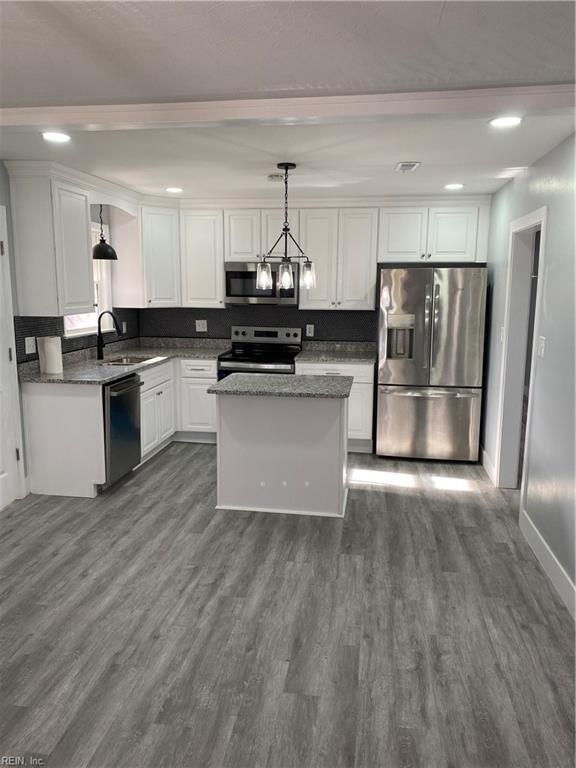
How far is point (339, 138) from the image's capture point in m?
3.16

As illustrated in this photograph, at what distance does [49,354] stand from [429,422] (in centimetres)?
331

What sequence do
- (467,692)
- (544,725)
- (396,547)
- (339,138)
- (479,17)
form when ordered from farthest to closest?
(396,547) < (339,138) < (467,692) < (544,725) < (479,17)

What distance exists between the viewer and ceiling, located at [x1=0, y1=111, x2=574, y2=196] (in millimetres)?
2953

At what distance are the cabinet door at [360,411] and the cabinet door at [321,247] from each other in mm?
910

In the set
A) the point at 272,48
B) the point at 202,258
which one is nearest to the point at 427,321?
the point at 202,258

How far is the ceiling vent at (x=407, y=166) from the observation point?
3.78 meters

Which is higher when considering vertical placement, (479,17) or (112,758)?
(479,17)

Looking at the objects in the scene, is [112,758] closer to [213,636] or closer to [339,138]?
[213,636]

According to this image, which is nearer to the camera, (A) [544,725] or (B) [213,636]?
(A) [544,725]

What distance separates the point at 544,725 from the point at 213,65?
2752 millimetres

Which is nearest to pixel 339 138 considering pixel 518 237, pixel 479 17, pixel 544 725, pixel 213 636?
pixel 479 17

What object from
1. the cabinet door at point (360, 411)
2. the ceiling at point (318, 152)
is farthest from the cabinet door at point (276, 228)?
the cabinet door at point (360, 411)

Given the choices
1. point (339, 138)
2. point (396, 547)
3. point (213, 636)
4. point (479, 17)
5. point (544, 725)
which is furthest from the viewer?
point (396, 547)

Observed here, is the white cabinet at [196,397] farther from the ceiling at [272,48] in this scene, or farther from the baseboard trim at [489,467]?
the ceiling at [272,48]
